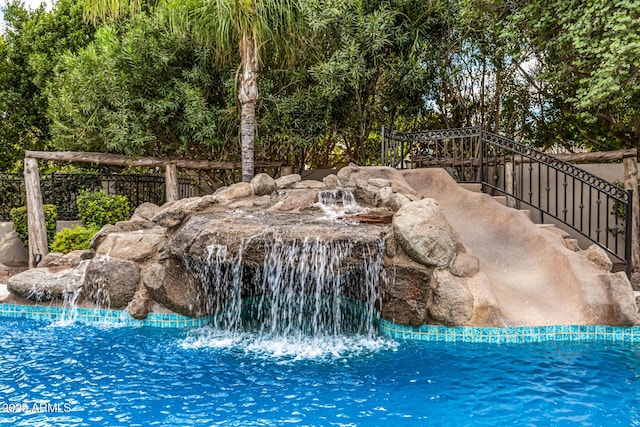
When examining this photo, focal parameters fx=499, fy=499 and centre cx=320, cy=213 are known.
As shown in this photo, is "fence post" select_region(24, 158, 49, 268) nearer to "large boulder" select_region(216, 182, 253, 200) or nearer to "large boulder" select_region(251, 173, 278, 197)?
"large boulder" select_region(216, 182, 253, 200)

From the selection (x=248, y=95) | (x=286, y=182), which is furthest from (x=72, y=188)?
(x=286, y=182)

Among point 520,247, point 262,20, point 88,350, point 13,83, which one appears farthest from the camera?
point 13,83

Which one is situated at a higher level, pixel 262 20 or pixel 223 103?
pixel 262 20

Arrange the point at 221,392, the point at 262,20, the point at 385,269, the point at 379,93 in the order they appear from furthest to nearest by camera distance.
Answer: the point at 379,93, the point at 262,20, the point at 385,269, the point at 221,392

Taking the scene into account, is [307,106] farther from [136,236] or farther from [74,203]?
[74,203]

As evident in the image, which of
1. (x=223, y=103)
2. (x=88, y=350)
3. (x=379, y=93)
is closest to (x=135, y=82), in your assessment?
(x=223, y=103)

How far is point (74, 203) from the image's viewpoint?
43.5 ft

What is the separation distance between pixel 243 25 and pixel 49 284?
578cm

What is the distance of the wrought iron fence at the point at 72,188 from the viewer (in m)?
13.0

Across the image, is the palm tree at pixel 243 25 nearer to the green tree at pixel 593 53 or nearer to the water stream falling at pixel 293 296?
the water stream falling at pixel 293 296

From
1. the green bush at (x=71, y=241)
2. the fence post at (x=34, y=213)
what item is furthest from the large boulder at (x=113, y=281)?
the fence post at (x=34, y=213)

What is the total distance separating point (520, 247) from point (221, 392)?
4.91 metres

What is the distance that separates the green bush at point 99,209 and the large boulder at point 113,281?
16.1 ft

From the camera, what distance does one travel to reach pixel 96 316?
719 cm
